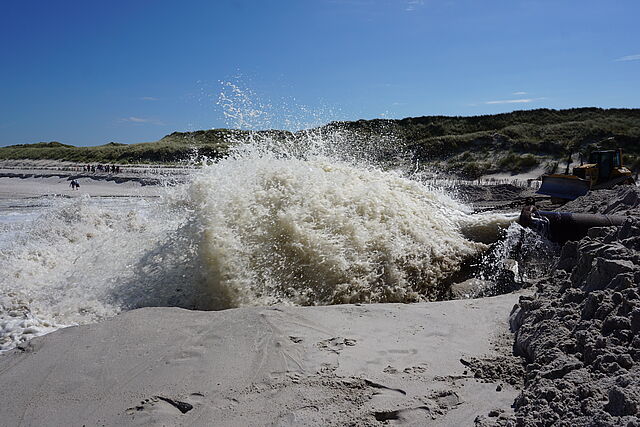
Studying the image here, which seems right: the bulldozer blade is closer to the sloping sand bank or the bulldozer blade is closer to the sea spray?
the sea spray

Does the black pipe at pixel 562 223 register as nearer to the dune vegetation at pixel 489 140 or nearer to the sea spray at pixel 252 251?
the sea spray at pixel 252 251

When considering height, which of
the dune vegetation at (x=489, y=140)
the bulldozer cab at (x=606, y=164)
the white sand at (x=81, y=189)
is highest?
the dune vegetation at (x=489, y=140)

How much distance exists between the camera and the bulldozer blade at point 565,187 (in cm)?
1409

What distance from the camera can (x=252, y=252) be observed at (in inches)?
232

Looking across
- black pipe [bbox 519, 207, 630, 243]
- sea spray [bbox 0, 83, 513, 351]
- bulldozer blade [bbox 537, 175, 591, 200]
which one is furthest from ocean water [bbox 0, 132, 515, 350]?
bulldozer blade [bbox 537, 175, 591, 200]

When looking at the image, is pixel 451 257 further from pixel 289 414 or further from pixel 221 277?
pixel 289 414

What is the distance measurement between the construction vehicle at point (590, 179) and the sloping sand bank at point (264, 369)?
37.3 feet

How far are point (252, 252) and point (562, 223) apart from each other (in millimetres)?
4605

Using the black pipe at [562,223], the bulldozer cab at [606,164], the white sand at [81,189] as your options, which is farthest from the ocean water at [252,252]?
the white sand at [81,189]

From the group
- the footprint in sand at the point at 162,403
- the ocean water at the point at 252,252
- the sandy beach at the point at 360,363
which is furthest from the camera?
the ocean water at the point at 252,252

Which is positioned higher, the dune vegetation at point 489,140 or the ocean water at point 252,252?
the dune vegetation at point 489,140

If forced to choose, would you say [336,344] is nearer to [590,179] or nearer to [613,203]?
[613,203]

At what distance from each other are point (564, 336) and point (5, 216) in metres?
17.3

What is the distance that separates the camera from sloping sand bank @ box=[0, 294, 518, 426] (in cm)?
289
